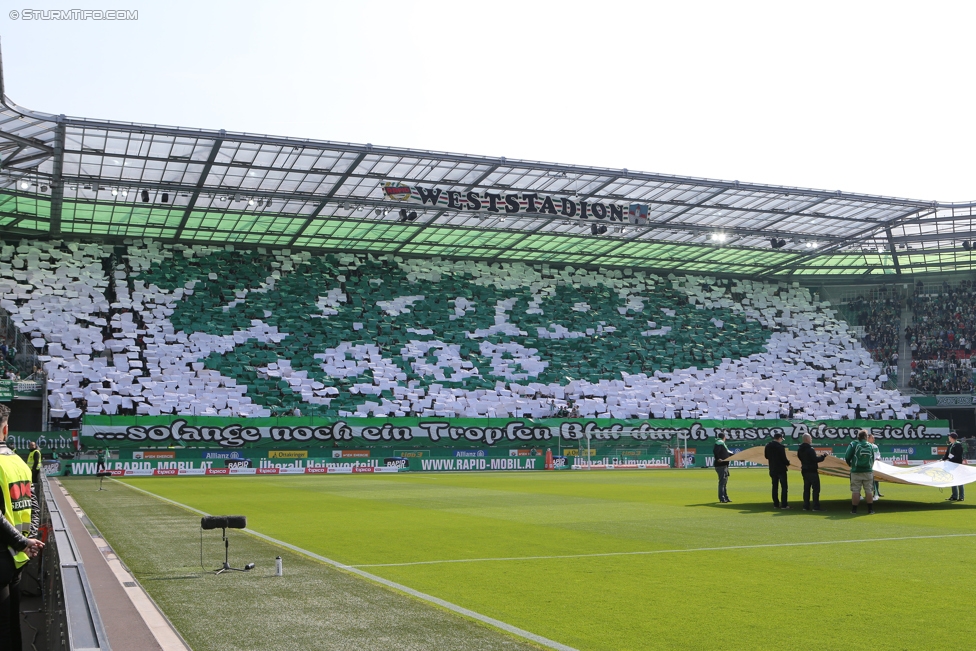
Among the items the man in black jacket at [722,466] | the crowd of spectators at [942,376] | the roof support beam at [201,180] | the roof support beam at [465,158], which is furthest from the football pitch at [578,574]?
the crowd of spectators at [942,376]

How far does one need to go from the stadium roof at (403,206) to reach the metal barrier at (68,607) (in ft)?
101

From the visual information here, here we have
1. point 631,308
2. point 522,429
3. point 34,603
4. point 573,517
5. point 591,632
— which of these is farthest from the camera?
point 631,308

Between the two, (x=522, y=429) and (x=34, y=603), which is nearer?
(x=34, y=603)

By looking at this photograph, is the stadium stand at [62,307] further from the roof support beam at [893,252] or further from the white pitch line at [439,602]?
the roof support beam at [893,252]

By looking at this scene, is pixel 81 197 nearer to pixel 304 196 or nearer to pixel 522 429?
pixel 304 196

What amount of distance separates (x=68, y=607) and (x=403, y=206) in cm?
4503

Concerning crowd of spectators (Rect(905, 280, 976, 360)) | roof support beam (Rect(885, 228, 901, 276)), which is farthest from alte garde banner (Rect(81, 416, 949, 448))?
roof support beam (Rect(885, 228, 901, 276))

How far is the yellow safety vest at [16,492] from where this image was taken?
6.38m

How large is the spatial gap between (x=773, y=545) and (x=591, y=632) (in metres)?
6.89

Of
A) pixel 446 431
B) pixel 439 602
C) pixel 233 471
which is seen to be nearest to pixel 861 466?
pixel 439 602

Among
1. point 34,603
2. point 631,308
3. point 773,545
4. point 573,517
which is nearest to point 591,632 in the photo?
point 34,603

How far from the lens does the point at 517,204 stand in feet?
155

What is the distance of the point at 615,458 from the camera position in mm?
50031

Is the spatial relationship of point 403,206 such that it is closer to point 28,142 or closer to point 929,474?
point 28,142
